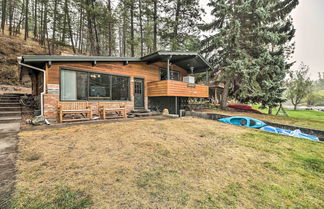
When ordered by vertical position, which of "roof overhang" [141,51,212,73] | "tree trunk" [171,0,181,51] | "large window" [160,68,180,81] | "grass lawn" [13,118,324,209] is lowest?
"grass lawn" [13,118,324,209]

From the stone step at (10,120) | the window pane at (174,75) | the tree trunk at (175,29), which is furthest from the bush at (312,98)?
the stone step at (10,120)

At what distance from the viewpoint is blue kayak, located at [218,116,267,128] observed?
20.4 feet

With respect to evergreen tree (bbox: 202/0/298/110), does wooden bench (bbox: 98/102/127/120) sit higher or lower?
lower

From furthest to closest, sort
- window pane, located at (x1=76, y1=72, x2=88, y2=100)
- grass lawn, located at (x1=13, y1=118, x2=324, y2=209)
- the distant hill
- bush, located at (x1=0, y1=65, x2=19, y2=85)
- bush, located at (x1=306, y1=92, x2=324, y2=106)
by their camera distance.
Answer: bush, located at (x1=306, y1=92, x2=324, y2=106), the distant hill, bush, located at (x1=0, y1=65, x2=19, y2=85), window pane, located at (x1=76, y1=72, x2=88, y2=100), grass lawn, located at (x1=13, y1=118, x2=324, y2=209)

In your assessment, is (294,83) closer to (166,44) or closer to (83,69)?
(166,44)

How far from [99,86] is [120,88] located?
4.03 ft

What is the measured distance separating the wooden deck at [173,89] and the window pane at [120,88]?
5.20 ft

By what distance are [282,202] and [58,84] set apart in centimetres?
795

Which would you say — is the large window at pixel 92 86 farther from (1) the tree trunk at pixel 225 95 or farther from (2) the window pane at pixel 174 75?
(1) the tree trunk at pixel 225 95

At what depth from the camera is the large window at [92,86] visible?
647 cm

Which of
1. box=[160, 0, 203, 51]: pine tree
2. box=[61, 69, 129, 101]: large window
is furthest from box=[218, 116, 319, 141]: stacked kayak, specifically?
box=[160, 0, 203, 51]: pine tree

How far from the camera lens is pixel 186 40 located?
1389 centimetres

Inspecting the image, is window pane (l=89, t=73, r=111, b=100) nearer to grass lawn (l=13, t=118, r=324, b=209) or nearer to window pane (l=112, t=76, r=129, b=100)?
window pane (l=112, t=76, r=129, b=100)

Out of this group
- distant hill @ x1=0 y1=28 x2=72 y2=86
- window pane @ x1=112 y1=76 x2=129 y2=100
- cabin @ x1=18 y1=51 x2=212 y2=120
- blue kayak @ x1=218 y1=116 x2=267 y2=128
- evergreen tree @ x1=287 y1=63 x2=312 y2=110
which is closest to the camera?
cabin @ x1=18 y1=51 x2=212 y2=120
